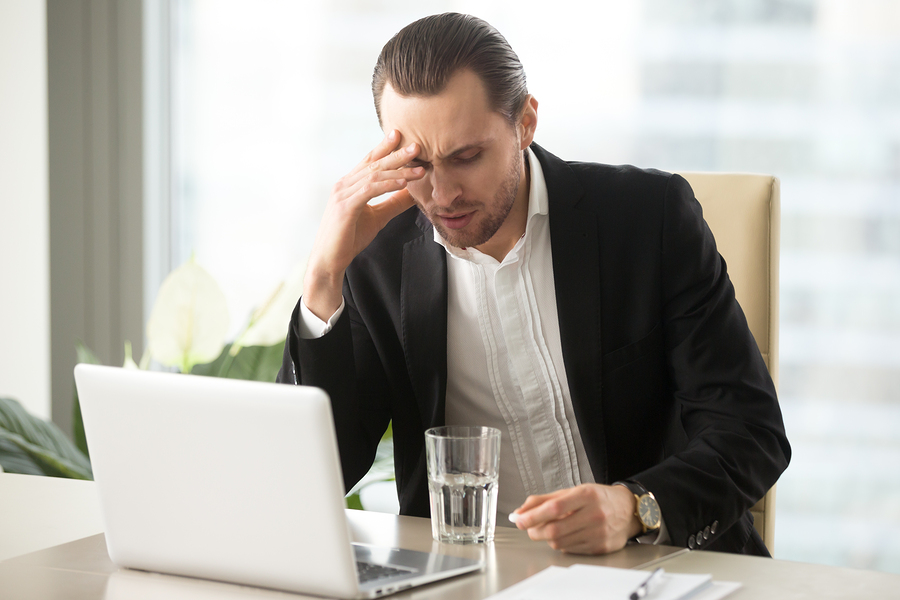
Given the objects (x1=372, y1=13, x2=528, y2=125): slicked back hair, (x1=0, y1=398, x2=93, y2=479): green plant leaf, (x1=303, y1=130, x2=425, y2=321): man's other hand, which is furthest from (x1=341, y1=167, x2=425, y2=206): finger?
(x1=0, y1=398, x2=93, y2=479): green plant leaf

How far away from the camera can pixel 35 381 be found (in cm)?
269

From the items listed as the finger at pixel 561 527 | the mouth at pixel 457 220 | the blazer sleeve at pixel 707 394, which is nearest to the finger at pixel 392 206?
the mouth at pixel 457 220

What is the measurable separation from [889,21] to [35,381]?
2.59m

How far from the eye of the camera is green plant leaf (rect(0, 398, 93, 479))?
2025 millimetres

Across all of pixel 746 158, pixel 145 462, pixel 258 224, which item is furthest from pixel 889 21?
pixel 145 462

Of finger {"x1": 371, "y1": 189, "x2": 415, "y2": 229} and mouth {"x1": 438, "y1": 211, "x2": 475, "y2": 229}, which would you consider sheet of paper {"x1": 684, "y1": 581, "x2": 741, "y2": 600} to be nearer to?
mouth {"x1": 438, "y1": 211, "x2": 475, "y2": 229}

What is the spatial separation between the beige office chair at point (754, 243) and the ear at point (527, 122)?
11.4 inches

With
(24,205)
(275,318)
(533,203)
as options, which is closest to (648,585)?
(533,203)

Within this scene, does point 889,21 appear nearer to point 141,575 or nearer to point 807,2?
point 807,2

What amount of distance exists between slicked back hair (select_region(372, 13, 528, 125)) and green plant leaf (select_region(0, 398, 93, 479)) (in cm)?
122

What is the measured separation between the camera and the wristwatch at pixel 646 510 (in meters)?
0.99

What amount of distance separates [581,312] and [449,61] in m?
0.43

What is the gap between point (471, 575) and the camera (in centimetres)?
83

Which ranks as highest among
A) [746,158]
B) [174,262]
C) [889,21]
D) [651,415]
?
[889,21]
